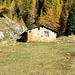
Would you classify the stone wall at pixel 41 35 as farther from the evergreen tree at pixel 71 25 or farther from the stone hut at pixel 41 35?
the evergreen tree at pixel 71 25

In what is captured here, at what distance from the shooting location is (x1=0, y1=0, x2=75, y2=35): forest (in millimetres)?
106456

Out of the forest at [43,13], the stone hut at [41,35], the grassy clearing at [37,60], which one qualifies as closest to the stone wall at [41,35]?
the stone hut at [41,35]

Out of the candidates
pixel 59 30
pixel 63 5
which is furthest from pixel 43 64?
pixel 63 5

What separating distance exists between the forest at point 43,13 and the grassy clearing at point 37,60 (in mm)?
46050

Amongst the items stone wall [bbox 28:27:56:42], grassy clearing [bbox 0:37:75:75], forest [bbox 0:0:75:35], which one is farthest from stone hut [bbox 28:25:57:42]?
forest [bbox 0:0:75:35]

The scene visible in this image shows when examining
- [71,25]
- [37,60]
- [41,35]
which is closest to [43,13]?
[71,25]

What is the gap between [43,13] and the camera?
130000mm

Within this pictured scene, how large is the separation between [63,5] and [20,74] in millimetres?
99922

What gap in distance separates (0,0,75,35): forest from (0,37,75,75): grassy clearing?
151ft

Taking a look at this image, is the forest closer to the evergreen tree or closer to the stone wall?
the evergreen tree

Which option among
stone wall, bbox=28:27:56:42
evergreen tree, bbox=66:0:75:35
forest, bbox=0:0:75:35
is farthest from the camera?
forest, bbox=0:0:75:35

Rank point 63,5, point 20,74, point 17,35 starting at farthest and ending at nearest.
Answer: point 63,5
point 17,35
point 20,74

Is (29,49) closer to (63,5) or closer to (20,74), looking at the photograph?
(20,74)

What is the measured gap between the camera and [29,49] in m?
45.8
